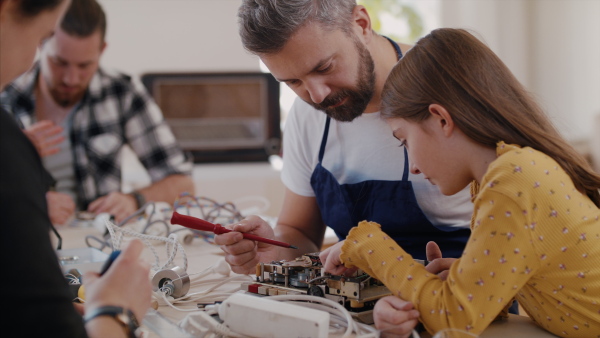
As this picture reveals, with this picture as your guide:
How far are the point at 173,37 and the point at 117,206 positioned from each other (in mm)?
1721

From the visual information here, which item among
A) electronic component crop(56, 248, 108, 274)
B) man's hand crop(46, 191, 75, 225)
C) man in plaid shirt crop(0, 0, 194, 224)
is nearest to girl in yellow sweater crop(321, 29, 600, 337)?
electronic component crop(56, 248, 108, 274)

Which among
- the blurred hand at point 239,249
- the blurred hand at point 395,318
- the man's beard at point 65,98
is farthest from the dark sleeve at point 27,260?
the man's beard at point 65,98

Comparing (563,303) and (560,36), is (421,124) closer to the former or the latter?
(563,303)

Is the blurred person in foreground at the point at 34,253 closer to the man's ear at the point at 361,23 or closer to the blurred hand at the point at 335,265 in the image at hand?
the blurred hand at the point at 335,265

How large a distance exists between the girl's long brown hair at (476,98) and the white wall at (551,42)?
2.50m

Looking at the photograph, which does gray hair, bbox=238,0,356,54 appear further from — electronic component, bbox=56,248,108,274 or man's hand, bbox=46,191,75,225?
man's hand, bbox=46,191,75,225

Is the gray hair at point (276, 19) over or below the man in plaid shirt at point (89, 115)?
over

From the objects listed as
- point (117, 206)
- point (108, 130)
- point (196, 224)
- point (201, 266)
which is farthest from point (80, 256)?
point (108, 130)

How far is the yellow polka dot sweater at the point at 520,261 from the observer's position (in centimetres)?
83

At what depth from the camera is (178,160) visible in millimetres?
2570

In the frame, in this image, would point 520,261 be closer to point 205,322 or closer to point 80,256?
point 205,322

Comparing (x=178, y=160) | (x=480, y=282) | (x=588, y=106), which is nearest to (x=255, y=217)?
(x=480, y=282)

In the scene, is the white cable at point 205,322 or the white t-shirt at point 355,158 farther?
the white t-shirt at point 355,158

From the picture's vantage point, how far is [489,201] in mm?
855
